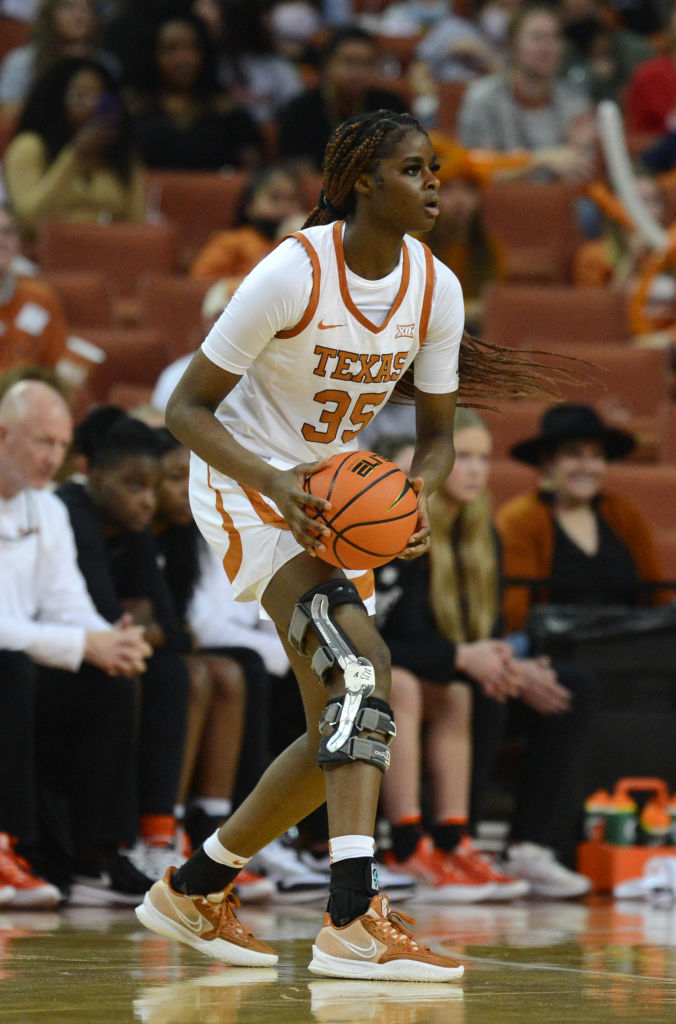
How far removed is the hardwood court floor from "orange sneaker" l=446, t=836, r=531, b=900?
0.66m

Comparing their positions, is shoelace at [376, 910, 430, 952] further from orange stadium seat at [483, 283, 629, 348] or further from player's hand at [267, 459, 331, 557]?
orange stadium seat at [483, 283, 629, 348]

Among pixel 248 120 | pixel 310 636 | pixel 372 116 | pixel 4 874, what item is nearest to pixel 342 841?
pixel 310 636

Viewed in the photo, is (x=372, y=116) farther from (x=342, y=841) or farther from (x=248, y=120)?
(x=248, y=120)

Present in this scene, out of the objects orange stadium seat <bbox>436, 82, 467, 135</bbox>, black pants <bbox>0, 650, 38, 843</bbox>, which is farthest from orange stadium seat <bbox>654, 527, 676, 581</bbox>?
orange stadium seat <bbox>436, 82, 467, 135</bbox>

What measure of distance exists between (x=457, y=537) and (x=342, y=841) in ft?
9.17

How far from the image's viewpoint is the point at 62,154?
8680 mm

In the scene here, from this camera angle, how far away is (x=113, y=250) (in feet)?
28.6

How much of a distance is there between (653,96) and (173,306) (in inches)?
156

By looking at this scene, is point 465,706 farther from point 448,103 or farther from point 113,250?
point 448,103

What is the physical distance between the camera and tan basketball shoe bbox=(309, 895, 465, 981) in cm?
309

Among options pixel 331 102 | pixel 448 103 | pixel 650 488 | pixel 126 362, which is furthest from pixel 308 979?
pixel 448 103

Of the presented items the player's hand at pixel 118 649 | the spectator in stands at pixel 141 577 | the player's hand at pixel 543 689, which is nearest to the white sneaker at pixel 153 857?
the spectator in stands at pixel 141 577

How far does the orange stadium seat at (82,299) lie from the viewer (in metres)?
7.94

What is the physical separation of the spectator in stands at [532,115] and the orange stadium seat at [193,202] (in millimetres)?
1477
